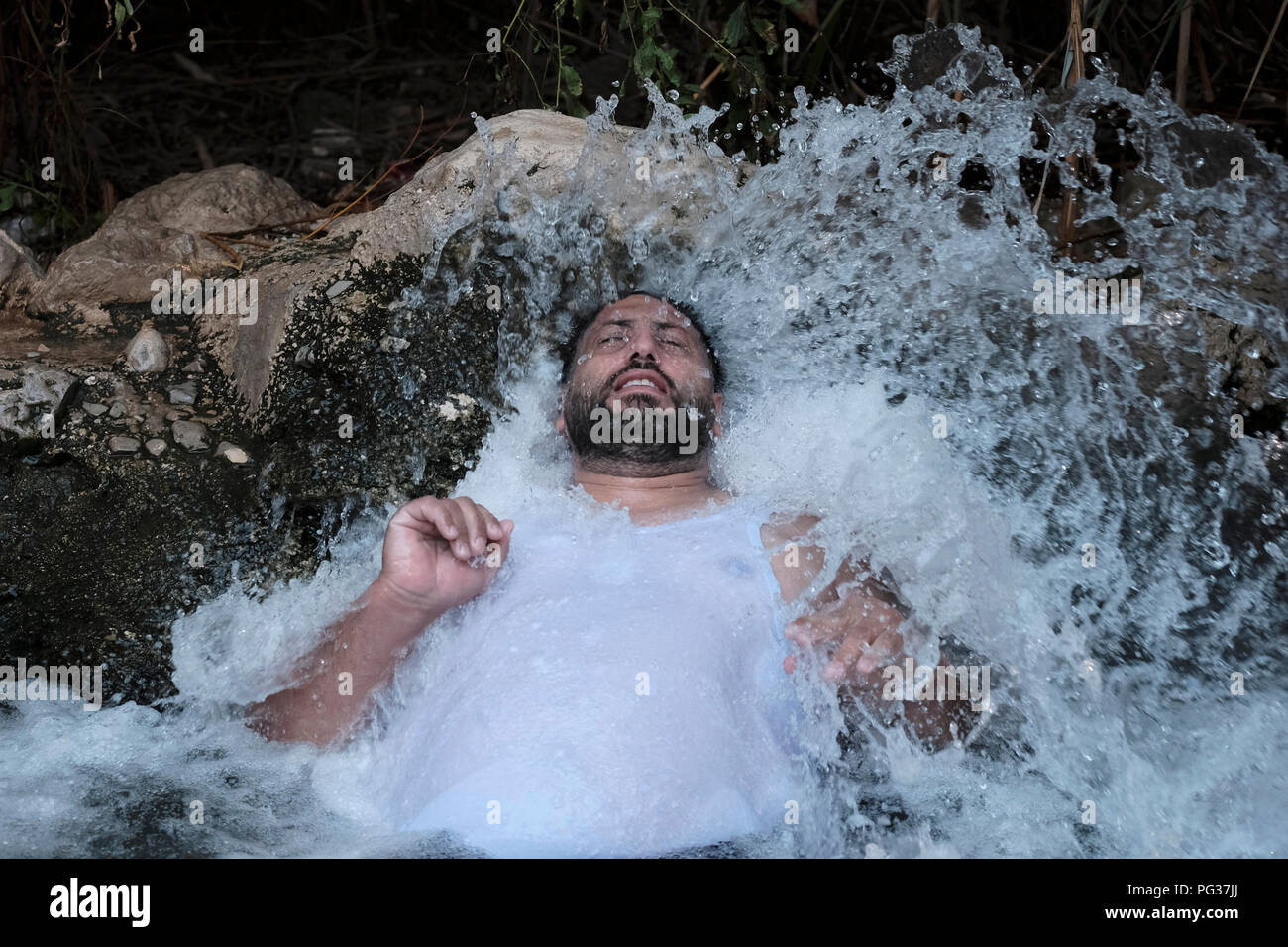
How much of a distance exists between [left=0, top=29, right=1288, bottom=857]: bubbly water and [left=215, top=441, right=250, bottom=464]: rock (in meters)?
0.36

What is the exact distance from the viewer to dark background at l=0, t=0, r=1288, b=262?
3691mm

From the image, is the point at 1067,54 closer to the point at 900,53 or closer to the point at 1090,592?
the point at 900,53

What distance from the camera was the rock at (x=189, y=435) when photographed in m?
3.04

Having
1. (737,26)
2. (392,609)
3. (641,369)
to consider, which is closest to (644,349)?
(641,369)

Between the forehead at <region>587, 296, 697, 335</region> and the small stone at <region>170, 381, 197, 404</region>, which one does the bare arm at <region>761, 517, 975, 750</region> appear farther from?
the small stone at <region>170, 381, 197, 404</region>

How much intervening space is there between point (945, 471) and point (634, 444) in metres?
0.70

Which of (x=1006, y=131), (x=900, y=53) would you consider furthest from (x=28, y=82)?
(x=1006, y=131)

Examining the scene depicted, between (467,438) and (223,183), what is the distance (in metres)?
1.36

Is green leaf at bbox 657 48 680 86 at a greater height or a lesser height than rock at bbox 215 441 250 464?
greater

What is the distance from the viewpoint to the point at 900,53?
318 cm

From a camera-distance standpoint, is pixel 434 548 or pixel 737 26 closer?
pixel 434 548

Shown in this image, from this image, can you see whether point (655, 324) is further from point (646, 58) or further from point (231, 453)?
point (231, 453)

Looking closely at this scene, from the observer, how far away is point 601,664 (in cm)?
224

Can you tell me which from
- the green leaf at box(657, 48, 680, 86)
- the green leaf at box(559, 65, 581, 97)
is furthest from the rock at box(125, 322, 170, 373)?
the green leaf at box(657, 48, 680, 86)
